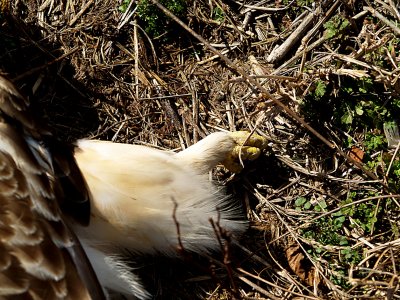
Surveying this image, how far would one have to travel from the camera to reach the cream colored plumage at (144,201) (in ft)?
11.0

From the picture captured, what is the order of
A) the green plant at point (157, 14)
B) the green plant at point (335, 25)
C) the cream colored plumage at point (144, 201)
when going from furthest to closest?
the green plant at point (157, 14)
the green plant at point (335, 25)
the cream colored plumage at point (144, 201)

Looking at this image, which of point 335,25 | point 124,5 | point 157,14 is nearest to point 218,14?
point 157,14

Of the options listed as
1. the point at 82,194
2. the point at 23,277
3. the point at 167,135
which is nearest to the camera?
the point at 23,277

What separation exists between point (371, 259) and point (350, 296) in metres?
0.29

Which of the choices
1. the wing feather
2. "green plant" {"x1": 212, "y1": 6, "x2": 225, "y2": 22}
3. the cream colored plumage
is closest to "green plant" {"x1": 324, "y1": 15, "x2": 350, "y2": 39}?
"green plant" {"x1": 212, "y1": 6, "x2": 225, "y2": 22}

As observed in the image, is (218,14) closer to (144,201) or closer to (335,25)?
(335,25)

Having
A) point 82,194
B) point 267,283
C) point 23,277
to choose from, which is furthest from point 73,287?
point 267,283

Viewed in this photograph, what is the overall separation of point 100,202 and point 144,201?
0.65ft

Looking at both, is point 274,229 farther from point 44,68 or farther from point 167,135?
point 44,68

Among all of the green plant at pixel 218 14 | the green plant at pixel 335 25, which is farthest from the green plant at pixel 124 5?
the green plant at pixel 335 25

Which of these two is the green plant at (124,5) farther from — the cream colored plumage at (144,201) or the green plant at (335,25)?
the green plant at (335,25)

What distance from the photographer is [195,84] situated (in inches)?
159

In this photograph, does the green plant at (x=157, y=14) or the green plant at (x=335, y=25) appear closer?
the green plant at (x=335, y=25)

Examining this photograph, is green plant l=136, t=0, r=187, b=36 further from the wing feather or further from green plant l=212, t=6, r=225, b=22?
the wing feather
